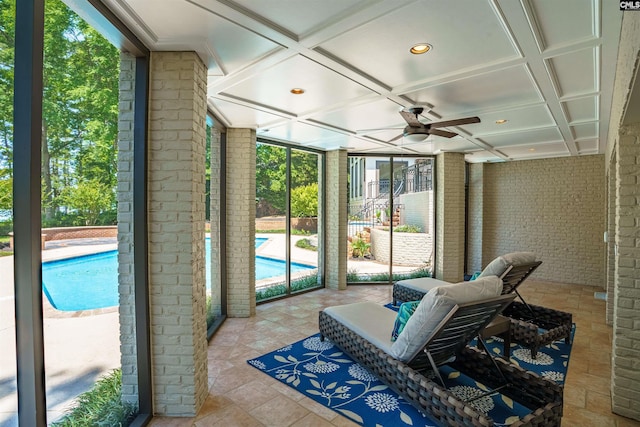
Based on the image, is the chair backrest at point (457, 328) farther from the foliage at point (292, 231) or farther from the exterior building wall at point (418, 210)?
the exterior building wall at point (418, 210)

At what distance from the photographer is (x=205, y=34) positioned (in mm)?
2262

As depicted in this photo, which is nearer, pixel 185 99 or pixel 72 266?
pixel 72 266

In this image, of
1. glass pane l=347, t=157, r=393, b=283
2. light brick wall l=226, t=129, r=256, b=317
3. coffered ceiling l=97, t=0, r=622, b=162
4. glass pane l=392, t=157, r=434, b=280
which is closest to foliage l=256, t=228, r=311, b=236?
light brick wall l=226, t=129, r=256, b=317

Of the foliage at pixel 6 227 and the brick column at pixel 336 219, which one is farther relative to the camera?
the brick column at pixel 336 219

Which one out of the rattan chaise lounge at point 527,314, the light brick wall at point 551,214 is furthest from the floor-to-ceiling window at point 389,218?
the rattan chaise lounge at point 527,314

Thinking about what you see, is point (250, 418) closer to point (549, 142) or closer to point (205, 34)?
point (205, 34)

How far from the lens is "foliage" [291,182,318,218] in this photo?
20.5 feet

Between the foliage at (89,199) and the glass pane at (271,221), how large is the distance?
3.10 meters

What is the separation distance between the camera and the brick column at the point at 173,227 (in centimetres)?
253

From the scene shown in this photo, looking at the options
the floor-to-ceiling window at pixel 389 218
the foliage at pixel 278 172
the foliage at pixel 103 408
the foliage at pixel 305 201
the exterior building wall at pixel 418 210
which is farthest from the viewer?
the exterior building wall at pixel 418 210

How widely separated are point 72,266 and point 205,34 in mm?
1821

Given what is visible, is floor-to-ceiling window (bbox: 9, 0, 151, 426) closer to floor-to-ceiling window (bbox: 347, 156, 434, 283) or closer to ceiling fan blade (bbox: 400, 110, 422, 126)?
ceiling fan blade (bbox: 400, 110, 422, 126)

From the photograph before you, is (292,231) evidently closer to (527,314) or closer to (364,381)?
(364,381)

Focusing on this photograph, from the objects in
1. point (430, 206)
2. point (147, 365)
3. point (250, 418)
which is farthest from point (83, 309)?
point (430, 206)
